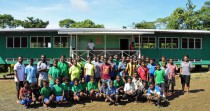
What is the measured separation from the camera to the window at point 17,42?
20.3 meters

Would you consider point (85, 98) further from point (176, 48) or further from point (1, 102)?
point (176, 48)

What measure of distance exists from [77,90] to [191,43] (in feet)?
44.4

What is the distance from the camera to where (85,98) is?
1041 centimetres

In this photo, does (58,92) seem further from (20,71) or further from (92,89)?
(20,71)

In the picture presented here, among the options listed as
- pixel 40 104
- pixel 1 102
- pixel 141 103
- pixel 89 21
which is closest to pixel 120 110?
pixel 141 103

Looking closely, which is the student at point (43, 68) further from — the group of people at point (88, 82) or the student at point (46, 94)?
the student at point (46, 94)

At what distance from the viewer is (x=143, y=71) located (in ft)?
33.2

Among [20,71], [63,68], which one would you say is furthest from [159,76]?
[20,71]

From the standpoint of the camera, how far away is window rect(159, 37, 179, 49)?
67.4ft

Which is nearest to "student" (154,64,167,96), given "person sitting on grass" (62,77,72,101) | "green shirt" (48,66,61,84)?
"person sitting on grass" (62,77,72,101)

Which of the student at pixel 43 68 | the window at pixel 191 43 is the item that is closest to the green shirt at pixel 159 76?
the student at pixel 43 68

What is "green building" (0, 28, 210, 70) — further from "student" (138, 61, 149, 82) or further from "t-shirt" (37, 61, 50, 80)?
"t-shirt" (37, 61, 50, 80)

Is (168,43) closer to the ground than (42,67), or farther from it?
farther from it

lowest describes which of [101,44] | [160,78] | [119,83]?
[119,83]
